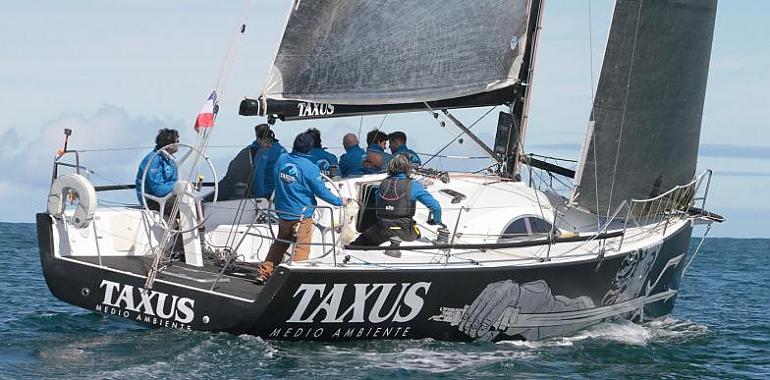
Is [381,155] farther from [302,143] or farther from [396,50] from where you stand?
[302,143]

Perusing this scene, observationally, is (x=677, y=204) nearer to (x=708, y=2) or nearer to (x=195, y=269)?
(x=708, y=2)

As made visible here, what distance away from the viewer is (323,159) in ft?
42.7

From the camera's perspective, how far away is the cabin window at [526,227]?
12008 mm

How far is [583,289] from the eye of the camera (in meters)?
11.6

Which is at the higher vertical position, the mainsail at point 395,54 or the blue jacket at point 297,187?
the mainsail at point 395,54

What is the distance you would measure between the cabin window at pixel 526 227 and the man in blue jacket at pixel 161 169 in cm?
332

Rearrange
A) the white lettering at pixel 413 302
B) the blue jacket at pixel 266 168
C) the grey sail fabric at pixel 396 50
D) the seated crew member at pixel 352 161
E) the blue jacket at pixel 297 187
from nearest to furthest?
the white lettering at pixel 413 302
the blue jacket at pixel 297 187
the grey sail fabric at pixel 396 50
the blue jacket at pixel 266 168
the seated crew member at pixel 352 161

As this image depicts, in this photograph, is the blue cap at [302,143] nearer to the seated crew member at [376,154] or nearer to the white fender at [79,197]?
the white fender at [79,197]

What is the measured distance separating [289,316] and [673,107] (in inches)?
209

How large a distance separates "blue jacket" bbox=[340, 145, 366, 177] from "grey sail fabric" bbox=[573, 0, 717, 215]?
7.94 feet

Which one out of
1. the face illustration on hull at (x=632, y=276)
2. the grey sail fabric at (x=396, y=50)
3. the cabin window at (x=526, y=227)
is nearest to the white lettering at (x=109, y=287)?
the grey sail fabric at (x=396, y=50)

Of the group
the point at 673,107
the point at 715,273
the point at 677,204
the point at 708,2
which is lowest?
the point at 715,273

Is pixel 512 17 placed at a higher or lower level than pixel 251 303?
higher

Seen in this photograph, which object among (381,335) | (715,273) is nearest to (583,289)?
(381,335)
